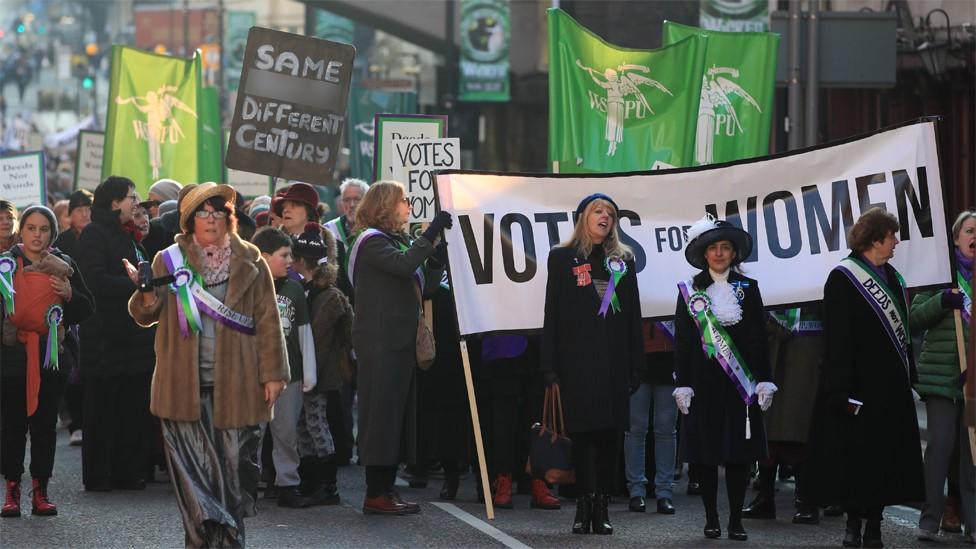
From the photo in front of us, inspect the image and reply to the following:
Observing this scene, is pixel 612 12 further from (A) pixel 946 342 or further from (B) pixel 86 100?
(B) pixel 86 100

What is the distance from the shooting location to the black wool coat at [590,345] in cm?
995

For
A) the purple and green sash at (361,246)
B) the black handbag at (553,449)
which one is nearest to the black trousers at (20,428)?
the purple and green sash at (361,246)

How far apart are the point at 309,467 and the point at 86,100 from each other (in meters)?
114

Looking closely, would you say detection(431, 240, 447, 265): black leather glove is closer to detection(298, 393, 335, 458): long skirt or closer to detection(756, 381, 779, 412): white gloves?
detection(298, 393, 335, 458): long skirt

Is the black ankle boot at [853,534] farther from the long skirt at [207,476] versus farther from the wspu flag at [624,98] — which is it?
the wspu flag at [624,98]

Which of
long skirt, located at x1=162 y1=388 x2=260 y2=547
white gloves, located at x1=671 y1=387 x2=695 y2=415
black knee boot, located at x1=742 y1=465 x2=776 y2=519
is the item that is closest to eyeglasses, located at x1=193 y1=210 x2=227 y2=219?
long skirt, located at x1=162 y1=388 x2=260 y2=547

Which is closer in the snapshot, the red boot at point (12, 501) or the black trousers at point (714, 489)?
the black trousers at point (714, 489)

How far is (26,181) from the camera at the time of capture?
63.1 feet

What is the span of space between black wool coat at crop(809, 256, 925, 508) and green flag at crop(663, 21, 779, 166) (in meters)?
4.93

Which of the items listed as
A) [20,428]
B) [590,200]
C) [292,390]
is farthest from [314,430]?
[590,200]

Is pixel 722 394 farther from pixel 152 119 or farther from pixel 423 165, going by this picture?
pixel 152 119

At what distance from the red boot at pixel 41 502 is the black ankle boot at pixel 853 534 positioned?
4613 millimetres

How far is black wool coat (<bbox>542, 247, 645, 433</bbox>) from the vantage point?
995 centimetres

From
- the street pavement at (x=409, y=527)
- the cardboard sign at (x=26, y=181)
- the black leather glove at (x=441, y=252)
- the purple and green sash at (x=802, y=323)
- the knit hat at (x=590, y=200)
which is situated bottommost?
the street pavement at (x=409, y=527)
